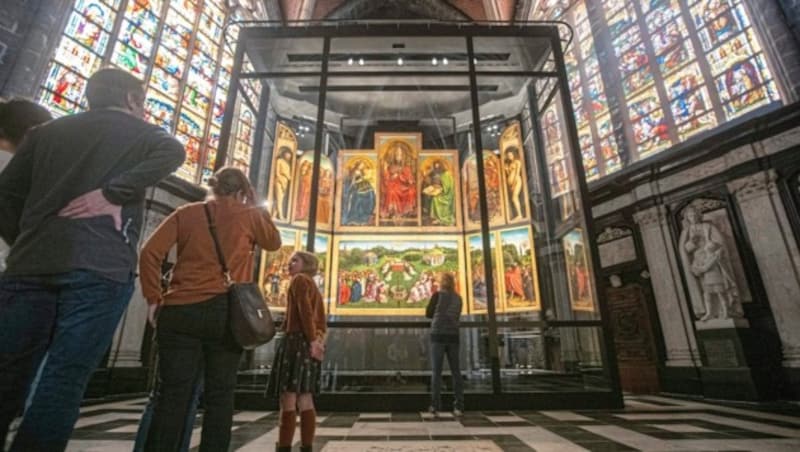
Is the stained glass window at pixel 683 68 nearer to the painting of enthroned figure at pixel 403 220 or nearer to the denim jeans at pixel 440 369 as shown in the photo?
the painting of enthroned figure at pixel 403 220

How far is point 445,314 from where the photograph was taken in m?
4.06

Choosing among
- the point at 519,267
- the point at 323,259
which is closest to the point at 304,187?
the point at 323,259

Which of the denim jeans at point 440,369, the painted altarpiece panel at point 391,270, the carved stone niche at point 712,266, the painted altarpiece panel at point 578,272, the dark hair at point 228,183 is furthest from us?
the painted altarpiece panel at point 391,270

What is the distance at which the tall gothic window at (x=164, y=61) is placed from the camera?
21.7ft

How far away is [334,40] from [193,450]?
233 inches

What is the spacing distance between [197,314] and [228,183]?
1.95 feet

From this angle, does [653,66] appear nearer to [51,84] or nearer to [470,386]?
[470,386]

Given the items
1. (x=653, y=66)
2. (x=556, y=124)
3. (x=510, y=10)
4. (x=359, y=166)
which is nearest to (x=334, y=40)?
(x=359, y=166)

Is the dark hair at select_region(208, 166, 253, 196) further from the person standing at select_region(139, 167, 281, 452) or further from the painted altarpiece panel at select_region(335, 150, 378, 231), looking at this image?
the painted altarpiece panel at select_region(335, 150, 378, 231)

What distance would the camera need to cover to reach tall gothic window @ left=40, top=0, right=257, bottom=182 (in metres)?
6.63

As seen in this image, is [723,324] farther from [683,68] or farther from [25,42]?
[25,42]

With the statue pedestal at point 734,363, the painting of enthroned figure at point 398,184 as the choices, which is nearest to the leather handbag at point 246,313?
the painting of enthroned figure at point 398,184

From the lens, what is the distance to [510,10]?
45.2 feet

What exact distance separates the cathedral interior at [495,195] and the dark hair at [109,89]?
3.64 meters
